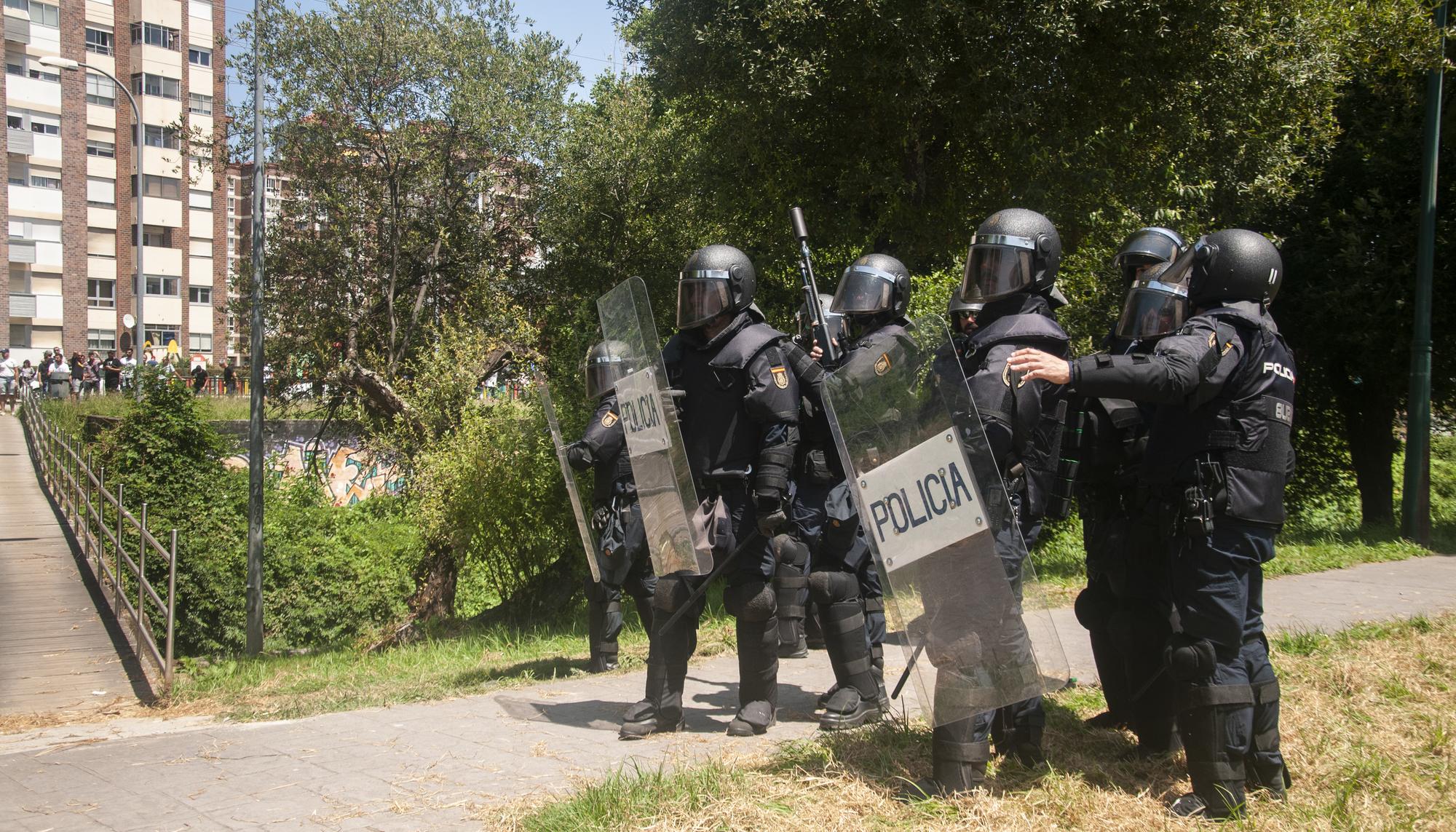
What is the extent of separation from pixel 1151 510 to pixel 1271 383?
1.95 feet

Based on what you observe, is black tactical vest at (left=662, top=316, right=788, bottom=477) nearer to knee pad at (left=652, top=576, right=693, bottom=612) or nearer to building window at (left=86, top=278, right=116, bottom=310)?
knee pad at (left=652, top=576, right=693, bottom=612)

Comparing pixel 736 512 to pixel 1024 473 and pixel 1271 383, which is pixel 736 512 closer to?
pixel 1024 473

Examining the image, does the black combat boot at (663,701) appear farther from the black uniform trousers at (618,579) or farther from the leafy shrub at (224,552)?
the leafy shrub at (224,552)

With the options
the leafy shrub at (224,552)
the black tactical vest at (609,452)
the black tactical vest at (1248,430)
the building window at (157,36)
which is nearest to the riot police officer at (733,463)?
Result: the black tactical vest at (609,452)

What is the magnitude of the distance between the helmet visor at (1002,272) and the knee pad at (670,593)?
6.20ft

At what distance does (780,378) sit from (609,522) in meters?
2.00

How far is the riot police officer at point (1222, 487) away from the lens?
3711 mm

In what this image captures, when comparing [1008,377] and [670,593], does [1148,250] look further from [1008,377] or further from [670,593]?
[670,593]

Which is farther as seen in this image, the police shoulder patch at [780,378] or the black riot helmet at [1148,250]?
the black riot helmet at [1148,250]

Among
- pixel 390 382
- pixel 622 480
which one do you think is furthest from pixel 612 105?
pixel 622 480

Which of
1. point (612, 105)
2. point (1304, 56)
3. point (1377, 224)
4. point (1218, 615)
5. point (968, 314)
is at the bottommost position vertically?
point (1218, 615)

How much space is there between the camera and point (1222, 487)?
3814mm

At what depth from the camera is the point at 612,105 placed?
19.7 metres

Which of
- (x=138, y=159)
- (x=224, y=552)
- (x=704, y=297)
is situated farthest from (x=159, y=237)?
(x=704, y=297)
